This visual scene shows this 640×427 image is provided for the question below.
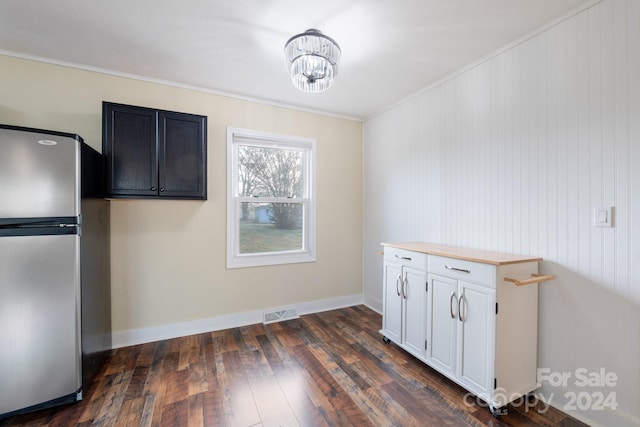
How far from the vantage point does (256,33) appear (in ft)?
6.34

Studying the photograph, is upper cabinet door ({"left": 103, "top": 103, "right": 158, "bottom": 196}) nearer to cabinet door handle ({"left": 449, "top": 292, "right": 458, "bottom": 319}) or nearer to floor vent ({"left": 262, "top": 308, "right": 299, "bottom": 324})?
floor vent ({"left": 262, "top": 308, "right": 299, "bottom": 324})

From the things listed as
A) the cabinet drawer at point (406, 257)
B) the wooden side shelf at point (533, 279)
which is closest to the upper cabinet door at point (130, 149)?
the cabinet drawer at point (406, 257)

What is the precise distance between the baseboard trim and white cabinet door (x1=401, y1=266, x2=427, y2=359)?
1.29 meters

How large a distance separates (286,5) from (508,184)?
197 cm

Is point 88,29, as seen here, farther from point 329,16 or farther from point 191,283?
point 191,283

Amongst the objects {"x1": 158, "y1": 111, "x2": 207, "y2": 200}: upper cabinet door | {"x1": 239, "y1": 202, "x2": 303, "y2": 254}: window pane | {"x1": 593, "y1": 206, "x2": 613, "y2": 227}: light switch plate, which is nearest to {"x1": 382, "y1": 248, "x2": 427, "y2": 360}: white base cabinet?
{"x1": 593, "y1": 206, "x2": 613, "y2": 227}: light switch plate

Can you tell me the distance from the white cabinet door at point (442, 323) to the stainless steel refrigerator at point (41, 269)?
2463 mm

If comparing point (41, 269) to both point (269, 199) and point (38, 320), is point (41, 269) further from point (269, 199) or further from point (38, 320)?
point (269, 199)

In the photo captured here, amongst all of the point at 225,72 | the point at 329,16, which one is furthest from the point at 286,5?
the point at 225,72

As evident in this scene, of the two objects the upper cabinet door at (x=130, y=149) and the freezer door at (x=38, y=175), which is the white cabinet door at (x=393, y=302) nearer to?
the upper cabinet door at (x=130, y=149)

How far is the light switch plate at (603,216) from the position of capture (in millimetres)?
1570

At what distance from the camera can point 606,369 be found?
5.23 feet

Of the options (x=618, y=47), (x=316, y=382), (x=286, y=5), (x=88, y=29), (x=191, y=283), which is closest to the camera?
(x=618, y=47)

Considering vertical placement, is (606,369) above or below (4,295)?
below
